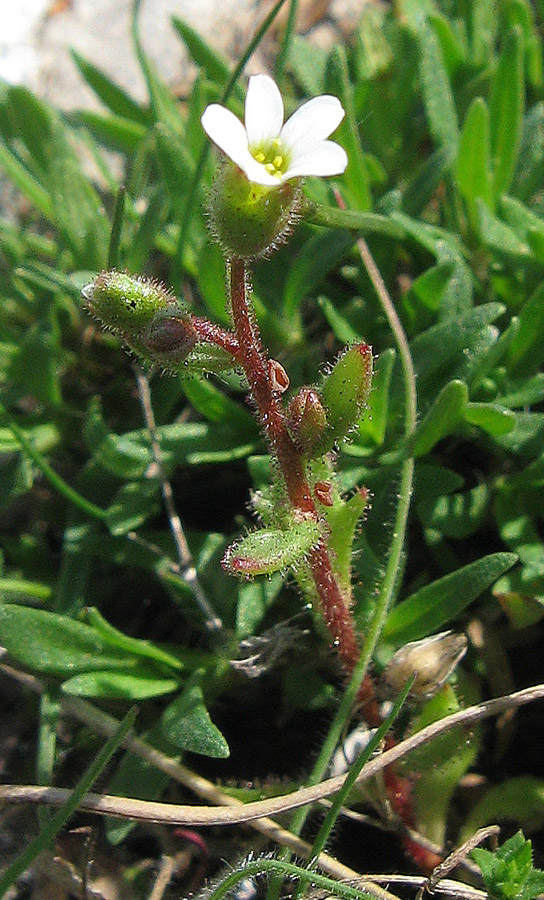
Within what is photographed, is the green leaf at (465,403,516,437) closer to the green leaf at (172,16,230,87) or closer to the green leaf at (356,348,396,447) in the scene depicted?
the green leaf at (356,348,396,447)

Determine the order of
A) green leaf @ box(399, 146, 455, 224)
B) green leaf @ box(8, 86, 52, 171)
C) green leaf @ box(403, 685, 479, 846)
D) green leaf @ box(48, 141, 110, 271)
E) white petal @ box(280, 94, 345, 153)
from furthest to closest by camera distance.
→ 1. green leaf @ box(8, 86, 52, 171)
2. green leaf @ box(48, 141, 110, 271)
3. green leaf @ box(399, 146, 455, 224)
4. green leaf @ box(403, 685, 479, 846)
5. white petal @ box(280, 94, 345, 153)

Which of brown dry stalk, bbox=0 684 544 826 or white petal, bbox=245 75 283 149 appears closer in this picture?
white petal, bbox=245 75 283 149

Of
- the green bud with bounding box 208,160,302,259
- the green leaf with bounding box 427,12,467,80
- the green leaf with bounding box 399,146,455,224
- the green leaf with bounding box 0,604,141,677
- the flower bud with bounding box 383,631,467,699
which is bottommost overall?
Answer: the green leaf with bounding box 0,604,141,677

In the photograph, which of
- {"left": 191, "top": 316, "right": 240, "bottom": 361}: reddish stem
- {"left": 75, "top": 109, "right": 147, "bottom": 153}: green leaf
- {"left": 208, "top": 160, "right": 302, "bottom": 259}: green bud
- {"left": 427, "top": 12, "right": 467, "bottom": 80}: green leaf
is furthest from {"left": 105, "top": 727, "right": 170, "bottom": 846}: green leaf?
{"left": 427, "top": 12, "right": 467, "bottom": 80}: green leaf

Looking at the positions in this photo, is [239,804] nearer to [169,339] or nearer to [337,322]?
[169,339]

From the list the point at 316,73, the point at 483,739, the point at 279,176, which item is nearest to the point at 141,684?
the point at 483,739

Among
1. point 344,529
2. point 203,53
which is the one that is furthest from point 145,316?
point 203,53

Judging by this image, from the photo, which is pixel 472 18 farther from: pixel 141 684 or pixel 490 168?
pixel 141 684
